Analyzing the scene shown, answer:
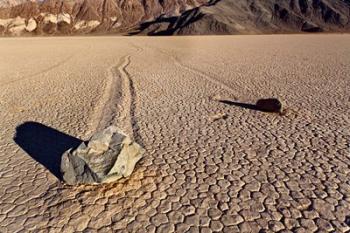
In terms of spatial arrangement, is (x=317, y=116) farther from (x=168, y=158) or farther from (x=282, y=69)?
(x=282, y=69)

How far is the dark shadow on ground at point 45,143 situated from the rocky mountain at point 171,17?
64.6m

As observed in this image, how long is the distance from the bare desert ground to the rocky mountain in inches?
2418

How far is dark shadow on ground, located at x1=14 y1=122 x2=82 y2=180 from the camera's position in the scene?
17.9ft

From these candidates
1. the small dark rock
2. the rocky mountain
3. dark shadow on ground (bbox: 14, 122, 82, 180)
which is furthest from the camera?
the rocky mountain

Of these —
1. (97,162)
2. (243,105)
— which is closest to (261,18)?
(243,105)

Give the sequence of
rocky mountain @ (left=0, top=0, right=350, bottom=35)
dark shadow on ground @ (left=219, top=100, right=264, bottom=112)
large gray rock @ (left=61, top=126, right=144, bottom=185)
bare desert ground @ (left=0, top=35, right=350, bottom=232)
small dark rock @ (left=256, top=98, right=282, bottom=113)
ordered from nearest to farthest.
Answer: bare desert ground @ (left=0, top=35, right=350, bottom=232)
large gray rock @ (left=61, top=126, right=144, bottom=185)
small dark rock @ (left=256, top=98, right=282, bottom=113)
dark shadow on ground @ (left=219, top=100, right=264, bottom=112)
rocky mountain @ (left=0, top=0, right=350, bottom=35)

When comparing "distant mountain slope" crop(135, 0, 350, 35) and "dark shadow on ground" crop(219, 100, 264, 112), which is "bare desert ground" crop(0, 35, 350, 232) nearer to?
"dark shadow on ground" crop(219, 100, 264, 112)

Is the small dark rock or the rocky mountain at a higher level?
the rocky mountain

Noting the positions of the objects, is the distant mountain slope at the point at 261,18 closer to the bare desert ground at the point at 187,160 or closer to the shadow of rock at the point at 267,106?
the bare desert ground at the point at 187,160

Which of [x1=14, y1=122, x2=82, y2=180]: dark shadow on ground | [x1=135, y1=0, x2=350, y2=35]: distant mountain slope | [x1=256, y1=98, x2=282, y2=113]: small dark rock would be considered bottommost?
[x1=14, y1=122, x2=82, y2=180]: dark shadow on ground

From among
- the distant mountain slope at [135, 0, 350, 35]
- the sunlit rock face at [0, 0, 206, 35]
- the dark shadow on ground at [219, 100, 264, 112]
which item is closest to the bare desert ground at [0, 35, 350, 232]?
the dark shadow on ground at [219, 100, 264, 112]

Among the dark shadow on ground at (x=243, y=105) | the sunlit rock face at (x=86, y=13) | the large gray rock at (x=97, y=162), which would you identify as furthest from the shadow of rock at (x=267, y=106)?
the sunlit rock face at (x=86, y=13)

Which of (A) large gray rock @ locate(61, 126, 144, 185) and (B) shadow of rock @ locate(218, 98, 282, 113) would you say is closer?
(A) large gray rock @ locate(61, 126, 144, 185)

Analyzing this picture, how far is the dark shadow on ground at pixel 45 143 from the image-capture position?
545 centimetres
